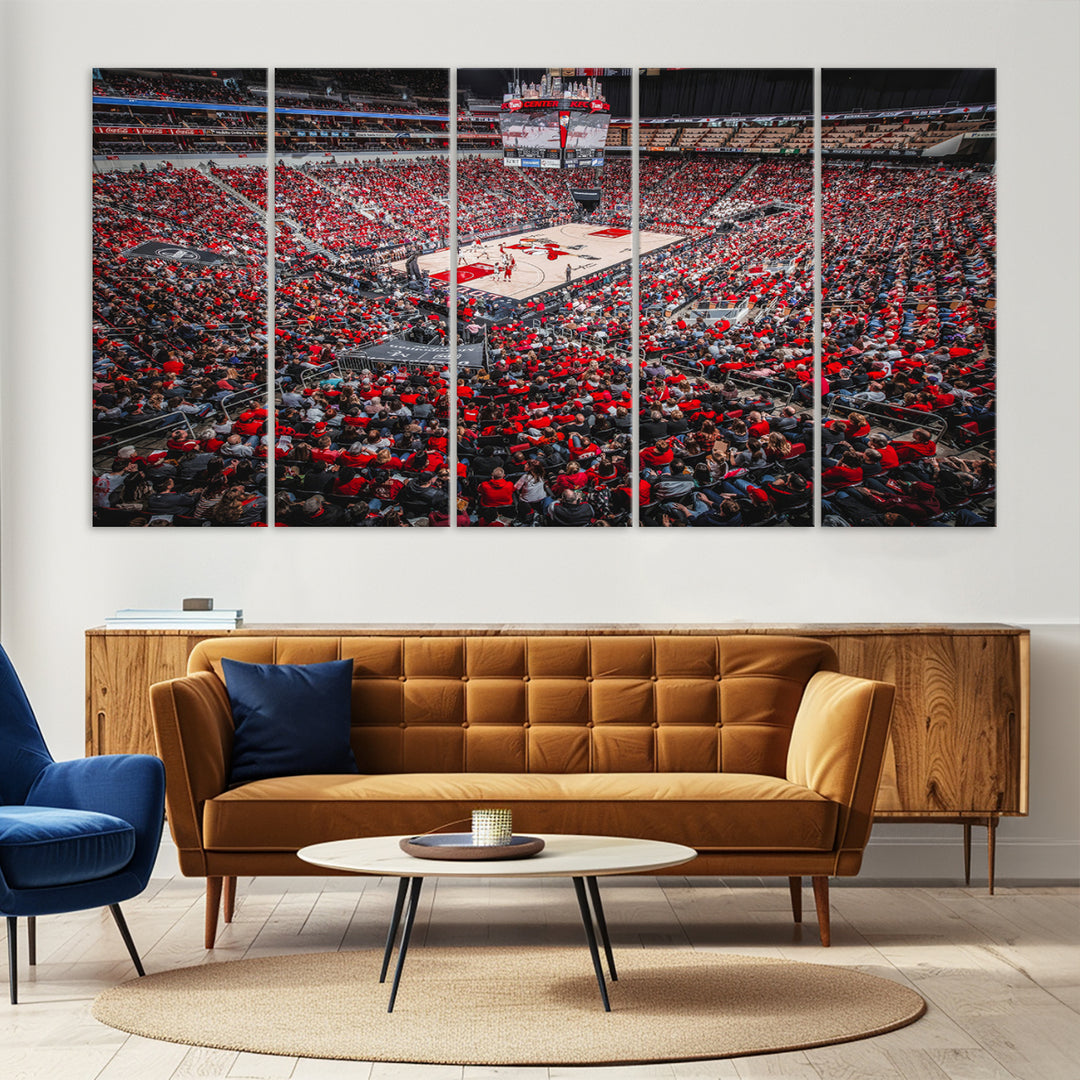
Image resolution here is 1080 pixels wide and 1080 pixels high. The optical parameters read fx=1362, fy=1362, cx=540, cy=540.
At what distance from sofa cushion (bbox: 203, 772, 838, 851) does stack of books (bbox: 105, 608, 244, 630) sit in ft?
2.89

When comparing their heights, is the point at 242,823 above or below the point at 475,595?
below

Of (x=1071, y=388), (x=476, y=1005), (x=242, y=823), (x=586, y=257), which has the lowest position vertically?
(x=476, y=1005)

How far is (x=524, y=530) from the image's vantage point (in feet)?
16.5

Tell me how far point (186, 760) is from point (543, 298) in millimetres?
2214

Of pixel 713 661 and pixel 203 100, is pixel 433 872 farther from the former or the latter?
pixel 203 100

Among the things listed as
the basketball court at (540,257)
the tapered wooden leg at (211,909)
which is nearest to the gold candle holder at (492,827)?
the tapered wooden leg at (211,909)

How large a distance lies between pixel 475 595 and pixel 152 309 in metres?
1.59

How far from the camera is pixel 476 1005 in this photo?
321cm

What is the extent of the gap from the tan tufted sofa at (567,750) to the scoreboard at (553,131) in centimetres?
184

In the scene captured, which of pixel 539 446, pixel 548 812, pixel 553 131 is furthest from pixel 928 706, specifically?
pixel 553 131

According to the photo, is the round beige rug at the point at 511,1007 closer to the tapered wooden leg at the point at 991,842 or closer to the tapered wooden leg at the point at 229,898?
the tapered wooden leg at the point at 229,898

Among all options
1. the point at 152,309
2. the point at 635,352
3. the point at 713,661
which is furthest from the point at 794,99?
the point at 152,309

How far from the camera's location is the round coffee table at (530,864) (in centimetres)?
298

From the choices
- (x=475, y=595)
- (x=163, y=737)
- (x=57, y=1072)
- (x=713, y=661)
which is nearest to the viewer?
(x=57, y=1072)
